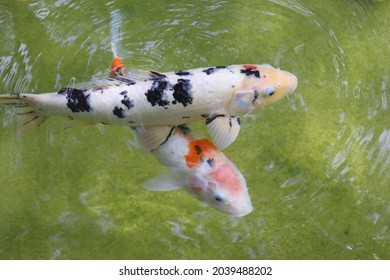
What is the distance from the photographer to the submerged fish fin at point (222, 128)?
213cm

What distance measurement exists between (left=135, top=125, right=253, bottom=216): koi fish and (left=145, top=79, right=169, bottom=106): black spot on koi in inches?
4.1

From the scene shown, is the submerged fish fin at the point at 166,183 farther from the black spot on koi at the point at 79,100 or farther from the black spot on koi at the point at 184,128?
the black spot on koi at the point at 79,100

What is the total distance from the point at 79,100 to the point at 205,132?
49 cm

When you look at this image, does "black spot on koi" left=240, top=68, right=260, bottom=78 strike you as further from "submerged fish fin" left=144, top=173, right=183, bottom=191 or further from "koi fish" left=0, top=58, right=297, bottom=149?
"submerged fish fin" left=144, top=173, right=183, bottom=191

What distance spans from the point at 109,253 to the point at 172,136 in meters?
0.46

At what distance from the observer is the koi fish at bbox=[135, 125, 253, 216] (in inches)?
80.5

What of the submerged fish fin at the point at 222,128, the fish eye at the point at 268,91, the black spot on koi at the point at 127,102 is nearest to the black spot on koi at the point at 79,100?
the black spot on koi at the point at 127,102

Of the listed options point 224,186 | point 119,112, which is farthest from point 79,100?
point 224,186

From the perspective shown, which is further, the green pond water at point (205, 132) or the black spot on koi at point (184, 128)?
the green pond water at point (205, 132)

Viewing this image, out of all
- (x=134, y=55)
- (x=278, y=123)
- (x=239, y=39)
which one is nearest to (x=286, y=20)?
(x=239, y=39)

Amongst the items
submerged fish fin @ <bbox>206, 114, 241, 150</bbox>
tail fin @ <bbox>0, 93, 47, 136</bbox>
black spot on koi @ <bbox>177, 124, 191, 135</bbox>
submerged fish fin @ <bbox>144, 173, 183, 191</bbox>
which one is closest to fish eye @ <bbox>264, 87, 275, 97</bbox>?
submerged fish fin @ <bbox>206, 114, 241, 150</bbox>

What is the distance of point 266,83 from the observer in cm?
209

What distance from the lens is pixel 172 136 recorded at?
211cm

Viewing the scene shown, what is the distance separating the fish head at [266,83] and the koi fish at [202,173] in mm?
201
